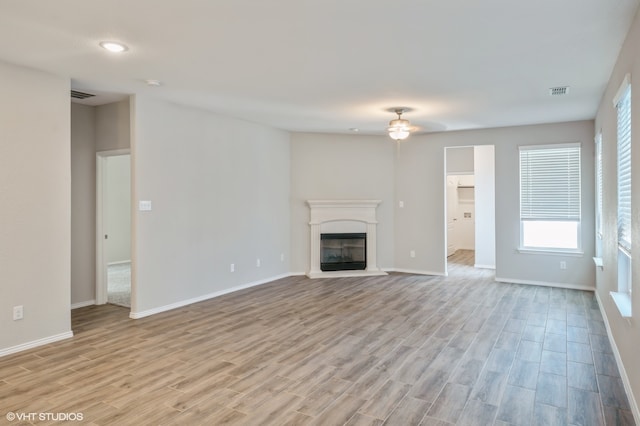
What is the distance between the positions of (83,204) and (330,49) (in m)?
4.10

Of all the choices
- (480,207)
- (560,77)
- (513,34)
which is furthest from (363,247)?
(513,34)

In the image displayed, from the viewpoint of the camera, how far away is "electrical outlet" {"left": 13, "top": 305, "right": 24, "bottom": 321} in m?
3.70

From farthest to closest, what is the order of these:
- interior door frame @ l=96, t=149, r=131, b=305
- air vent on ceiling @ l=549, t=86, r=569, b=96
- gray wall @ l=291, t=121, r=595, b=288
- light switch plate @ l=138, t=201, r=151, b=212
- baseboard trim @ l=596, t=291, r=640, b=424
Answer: gray wall @ l=291, t=121, r=595, b=288
interior door frame @ l=96, t=149, r=131, b=305
light switch plate @ l=138, t=201, r=151, b=212
air vent on ceiling @ l=549, t=86, r=569, b=96
baseboard trim @ l=596, t=291, r=640, b=424

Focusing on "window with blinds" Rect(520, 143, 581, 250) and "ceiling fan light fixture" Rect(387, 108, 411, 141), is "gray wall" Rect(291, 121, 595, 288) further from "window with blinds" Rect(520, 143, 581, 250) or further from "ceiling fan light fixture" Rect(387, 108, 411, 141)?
"ceiling fan light fixture" Rect(387, 108, 411, 141)

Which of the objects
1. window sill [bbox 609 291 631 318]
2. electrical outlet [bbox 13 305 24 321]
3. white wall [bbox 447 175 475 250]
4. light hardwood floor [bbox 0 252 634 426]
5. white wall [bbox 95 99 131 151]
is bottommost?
light hardwood floor [bbox 0 252 634 426]

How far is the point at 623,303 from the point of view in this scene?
10.6 ft

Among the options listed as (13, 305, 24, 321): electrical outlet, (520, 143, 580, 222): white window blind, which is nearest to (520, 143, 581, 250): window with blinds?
(520, 143, 580, 222): white window blind

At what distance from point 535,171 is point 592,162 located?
0.79m

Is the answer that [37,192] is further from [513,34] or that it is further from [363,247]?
[363,247]

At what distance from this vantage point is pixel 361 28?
290 centimetres

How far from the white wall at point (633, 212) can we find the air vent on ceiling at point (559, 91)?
392mm

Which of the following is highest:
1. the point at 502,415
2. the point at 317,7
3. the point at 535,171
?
the point at 317,7

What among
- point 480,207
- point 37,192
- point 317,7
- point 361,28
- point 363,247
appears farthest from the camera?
point 480,207

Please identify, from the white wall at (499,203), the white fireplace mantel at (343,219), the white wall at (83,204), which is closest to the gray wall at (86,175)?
the white wall at (83,204)
